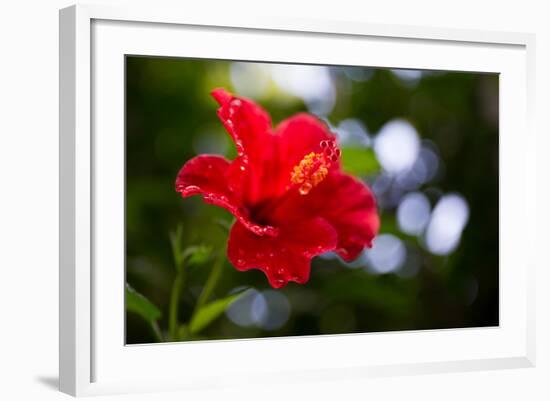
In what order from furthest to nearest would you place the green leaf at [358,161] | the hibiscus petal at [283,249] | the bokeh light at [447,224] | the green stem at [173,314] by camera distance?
the bokeh light at [447,224]
the green leaf at [358,161]
the green stem at [173,314]
the hibiscus petal at [283,249]

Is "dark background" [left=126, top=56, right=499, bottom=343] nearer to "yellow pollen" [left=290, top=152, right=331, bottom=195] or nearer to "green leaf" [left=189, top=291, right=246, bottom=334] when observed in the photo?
"green leaf" [left=189, top=291, right=246, bottom=334]

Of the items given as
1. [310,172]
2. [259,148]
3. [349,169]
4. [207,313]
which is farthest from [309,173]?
[207,313]

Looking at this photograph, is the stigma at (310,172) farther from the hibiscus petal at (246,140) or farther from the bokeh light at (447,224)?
the bokeh light at (447,224)

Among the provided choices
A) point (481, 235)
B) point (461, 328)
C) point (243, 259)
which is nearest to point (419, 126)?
point (481, 235)

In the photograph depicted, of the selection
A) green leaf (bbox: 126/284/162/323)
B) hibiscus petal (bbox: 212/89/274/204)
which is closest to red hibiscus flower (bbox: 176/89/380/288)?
hibiscus petal (bbox: 212/89/274/204)

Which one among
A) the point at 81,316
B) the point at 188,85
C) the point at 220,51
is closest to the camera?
the point at 81,316

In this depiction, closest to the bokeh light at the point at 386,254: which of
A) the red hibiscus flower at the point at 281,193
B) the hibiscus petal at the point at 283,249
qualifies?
the red hibiscus flower at the point at 281,193

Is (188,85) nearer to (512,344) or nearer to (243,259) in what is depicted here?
(243,259)
